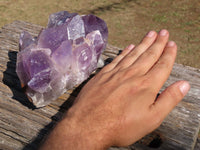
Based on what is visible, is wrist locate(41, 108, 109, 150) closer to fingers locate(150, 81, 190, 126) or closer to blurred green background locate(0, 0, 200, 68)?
fingers locate(150, 81, 190, 126)

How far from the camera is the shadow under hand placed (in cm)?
130

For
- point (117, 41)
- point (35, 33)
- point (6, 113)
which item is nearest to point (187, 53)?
point (117, 41)

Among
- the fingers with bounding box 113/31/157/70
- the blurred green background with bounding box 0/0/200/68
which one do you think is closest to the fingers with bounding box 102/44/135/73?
the fingers with bounding box 113/31/157/70

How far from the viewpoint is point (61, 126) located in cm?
99

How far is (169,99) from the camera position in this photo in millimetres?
1001

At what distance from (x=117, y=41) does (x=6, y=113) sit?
2.28 meters

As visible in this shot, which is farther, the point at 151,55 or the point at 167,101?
the point at 151,55

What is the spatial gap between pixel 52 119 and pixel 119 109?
0.39 metres

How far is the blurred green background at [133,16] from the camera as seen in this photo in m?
3.22

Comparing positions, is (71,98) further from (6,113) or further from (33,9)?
(33,9)

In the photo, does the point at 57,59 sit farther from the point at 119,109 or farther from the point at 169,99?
the point at 169,99

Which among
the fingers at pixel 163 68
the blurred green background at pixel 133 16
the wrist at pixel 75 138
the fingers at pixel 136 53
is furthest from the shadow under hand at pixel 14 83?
the blurred green background at pixel 133 16

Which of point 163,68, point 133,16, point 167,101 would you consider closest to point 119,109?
point 167,101

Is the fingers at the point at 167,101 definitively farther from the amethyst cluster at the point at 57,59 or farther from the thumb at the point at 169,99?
the amethyst cluster at the point at 57,59
